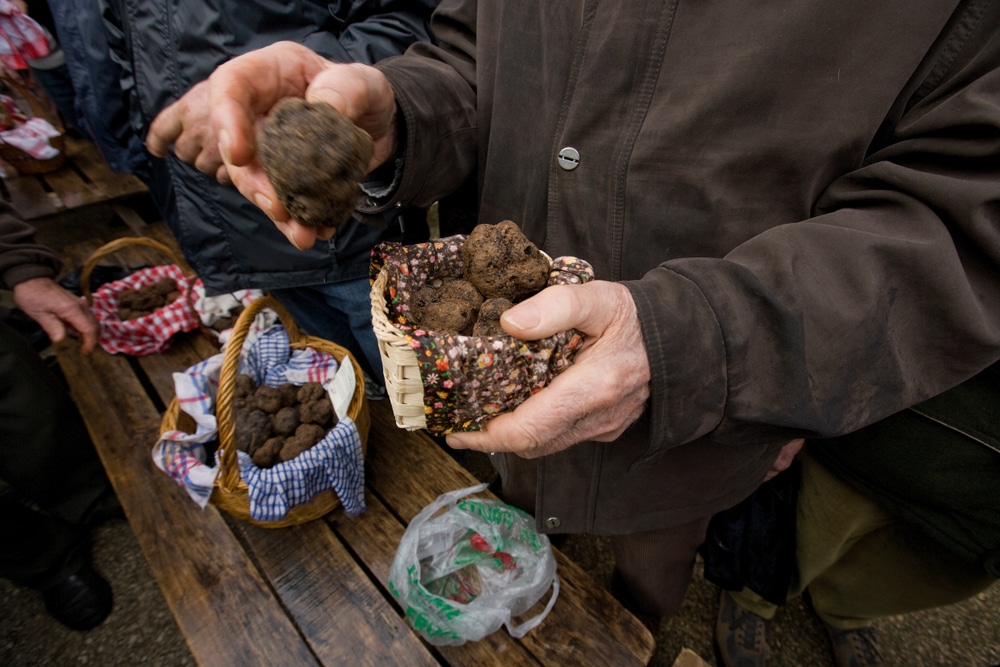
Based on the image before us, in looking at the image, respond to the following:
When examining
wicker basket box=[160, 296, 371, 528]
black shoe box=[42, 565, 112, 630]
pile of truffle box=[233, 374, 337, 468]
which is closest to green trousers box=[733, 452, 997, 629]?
wicker basket box=[160, 296, 371, 528]

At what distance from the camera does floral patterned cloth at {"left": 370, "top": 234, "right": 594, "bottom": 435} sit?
3.14 ft

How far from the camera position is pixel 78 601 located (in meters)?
2.20

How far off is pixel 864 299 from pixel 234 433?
81.1 inches

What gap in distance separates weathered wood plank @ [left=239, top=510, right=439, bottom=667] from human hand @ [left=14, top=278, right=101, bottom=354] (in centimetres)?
132

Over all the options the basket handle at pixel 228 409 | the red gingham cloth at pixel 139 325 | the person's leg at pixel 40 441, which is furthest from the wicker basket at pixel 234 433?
the red gingham cloth at pixel 139 325

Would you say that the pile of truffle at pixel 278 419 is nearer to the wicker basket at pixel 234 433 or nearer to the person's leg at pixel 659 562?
the wicker basket at pixel 234 433

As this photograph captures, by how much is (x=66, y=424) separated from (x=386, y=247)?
2082mm

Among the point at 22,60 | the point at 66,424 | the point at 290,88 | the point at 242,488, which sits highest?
the point at 290,88

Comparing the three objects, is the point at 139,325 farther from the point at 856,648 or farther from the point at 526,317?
the point at 856,648

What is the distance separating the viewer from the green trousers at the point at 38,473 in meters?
2.02

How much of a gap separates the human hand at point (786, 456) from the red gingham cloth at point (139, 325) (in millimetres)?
2988

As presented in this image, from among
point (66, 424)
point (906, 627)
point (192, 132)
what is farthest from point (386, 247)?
point (906, 627)

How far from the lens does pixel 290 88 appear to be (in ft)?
4.29

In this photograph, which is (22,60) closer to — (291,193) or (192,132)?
(192,132)
